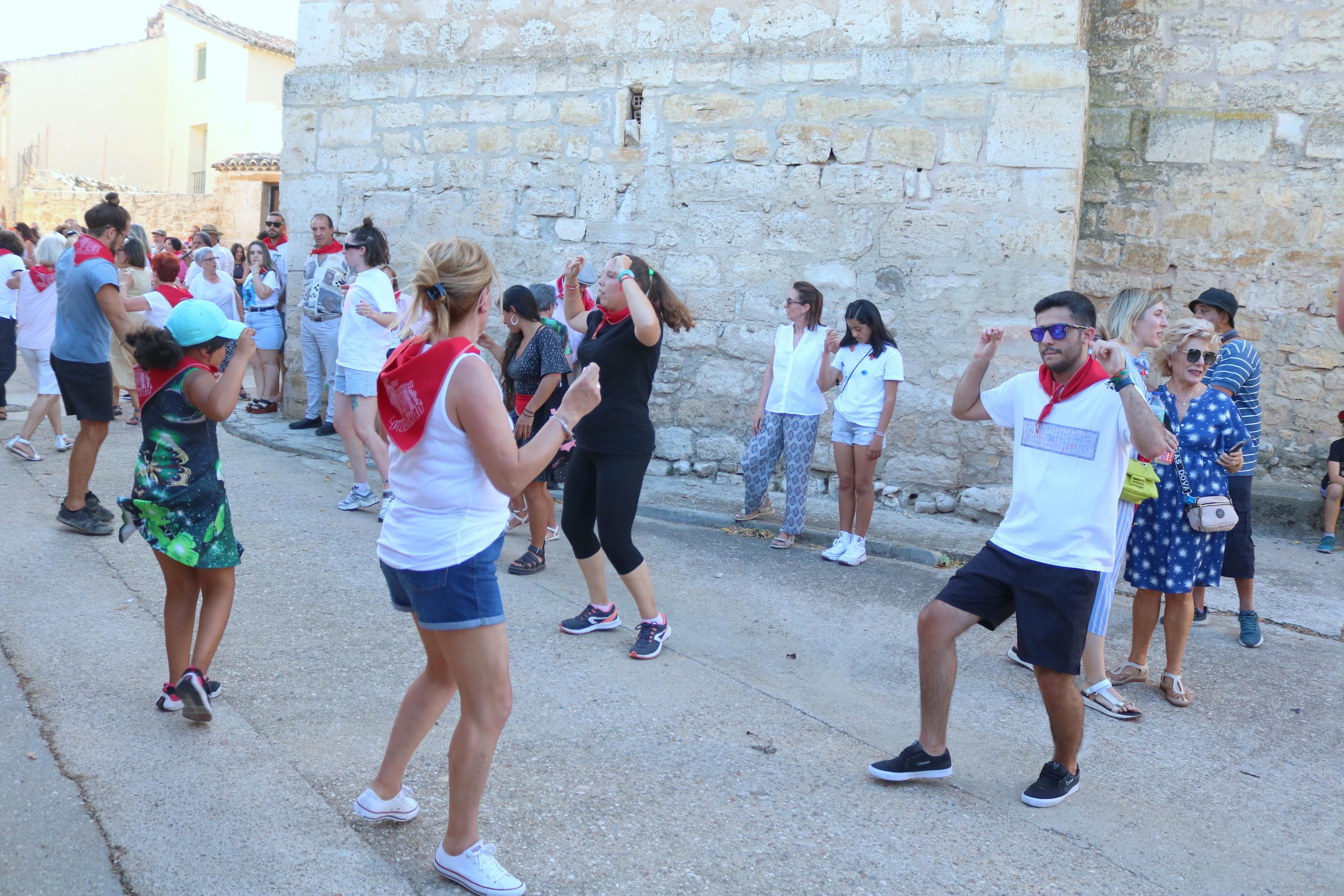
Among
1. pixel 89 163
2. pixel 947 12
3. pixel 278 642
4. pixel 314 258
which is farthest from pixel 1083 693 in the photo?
pixel 89 163

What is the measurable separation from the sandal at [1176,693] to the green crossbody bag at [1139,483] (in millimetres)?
783

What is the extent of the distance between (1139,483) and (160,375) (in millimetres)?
3820

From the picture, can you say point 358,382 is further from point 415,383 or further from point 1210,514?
point 1210,514

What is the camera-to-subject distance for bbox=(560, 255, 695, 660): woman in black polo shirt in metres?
4.27

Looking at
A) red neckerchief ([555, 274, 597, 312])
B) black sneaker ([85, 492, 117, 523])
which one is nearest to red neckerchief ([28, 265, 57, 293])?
black sneaker ([85, 492, 117, 523])

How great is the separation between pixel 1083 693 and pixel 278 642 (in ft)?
11.2

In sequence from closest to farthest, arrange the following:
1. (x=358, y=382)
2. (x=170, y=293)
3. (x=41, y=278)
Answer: (x=358, y=382) → (x=170, y=293) → (x=41, y=278)

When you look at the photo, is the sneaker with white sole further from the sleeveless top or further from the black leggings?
the sleeveless top

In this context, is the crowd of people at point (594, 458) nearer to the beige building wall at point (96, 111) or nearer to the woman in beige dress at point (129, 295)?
the woman in beige dress at point (129, 295)

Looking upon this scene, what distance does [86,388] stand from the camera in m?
5.70

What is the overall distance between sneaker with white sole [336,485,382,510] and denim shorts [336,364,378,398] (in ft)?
2.06

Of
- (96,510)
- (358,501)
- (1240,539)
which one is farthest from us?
(358,501)

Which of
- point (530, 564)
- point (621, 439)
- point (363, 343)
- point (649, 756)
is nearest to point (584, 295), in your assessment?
point (363, 343)

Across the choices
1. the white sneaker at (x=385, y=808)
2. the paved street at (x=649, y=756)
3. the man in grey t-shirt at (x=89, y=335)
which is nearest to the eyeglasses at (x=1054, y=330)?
the paved street at (x=649, y=756)
